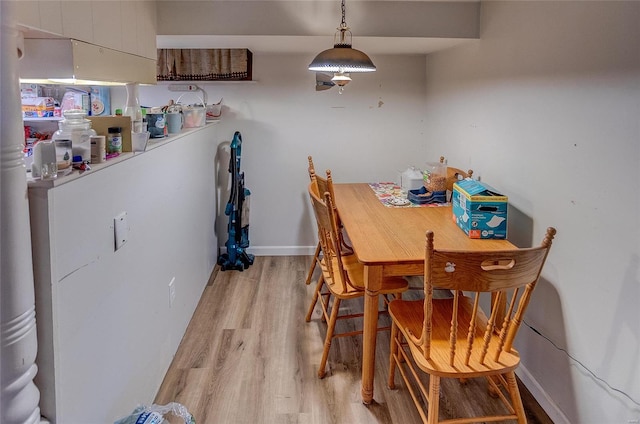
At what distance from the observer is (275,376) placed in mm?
2525

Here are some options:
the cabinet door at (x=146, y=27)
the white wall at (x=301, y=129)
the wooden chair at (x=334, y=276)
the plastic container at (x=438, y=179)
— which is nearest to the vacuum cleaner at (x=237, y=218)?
the white wall at (x=301, y=129)

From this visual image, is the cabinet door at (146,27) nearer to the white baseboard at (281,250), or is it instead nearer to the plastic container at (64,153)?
the plastic container at (64,153)

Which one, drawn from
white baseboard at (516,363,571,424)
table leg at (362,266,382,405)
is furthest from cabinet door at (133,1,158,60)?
white baseboard at (516,363,571,424)

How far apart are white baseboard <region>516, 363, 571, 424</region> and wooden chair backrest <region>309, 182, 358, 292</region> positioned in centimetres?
96

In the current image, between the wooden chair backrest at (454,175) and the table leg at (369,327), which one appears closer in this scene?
the table leg at (369,327)

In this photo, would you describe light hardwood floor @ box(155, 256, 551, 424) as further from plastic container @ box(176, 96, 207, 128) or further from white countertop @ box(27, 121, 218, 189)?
plastic container @ box(176, 96, 207, 128)

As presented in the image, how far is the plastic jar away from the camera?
149cm

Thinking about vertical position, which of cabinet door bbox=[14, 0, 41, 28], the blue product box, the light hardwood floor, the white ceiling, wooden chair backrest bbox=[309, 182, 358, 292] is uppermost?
the white ceiling

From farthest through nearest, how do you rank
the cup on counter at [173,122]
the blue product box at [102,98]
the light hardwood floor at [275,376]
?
the blue product box at [102,98], the cup on counter at [173,122], the light hardwood floor at [275,376]

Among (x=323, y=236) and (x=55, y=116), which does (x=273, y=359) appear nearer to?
(x=323, y=236)

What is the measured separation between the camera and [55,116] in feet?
13.5

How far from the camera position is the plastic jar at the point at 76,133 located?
1.49 metres

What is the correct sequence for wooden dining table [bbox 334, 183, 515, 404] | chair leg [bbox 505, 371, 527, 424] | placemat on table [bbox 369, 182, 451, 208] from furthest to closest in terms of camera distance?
placemat on table [bbox 369, 182, 451, 208] < wooden dining table [bbox 334, 183, 515, 404] < chair leg [bbox 505, 371, 527, 424]

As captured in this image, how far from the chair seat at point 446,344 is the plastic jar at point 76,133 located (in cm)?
134
